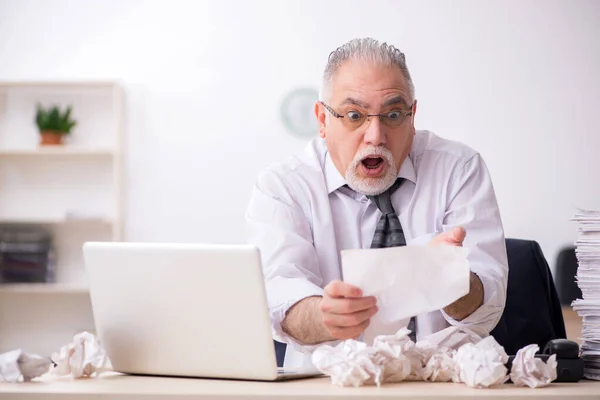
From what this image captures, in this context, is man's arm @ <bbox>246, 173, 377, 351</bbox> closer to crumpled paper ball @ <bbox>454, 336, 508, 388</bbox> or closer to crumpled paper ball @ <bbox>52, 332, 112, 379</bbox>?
crumpled paper ball @ <bbox>454, 336, 508, 388</bbox>

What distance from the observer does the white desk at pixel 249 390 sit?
106cm

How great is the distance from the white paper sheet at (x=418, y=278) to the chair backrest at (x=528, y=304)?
81 cm

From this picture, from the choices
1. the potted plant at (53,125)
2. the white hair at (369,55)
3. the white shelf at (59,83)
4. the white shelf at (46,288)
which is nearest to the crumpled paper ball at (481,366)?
the white hair at (369,55)

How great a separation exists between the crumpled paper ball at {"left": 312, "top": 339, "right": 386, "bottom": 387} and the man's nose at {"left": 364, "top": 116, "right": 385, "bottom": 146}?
28.7 inches

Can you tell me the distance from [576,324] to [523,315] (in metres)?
2.52

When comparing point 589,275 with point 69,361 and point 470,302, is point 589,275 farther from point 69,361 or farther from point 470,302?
point 69,361

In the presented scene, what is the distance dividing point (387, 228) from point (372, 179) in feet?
0.38

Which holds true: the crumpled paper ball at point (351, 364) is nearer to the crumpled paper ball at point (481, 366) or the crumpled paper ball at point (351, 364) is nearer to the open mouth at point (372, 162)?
the crumpled paper ball at point (481, 366)

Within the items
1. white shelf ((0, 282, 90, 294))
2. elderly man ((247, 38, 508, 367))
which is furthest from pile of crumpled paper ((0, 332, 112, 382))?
white shelf ((0, 282, 90, 294))

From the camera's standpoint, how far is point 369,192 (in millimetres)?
1892

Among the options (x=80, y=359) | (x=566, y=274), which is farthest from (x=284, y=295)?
(x=566, y=274)

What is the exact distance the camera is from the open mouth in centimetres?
186

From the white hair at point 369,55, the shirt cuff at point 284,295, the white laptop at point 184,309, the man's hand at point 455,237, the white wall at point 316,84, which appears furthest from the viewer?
the white wall at point 316,84

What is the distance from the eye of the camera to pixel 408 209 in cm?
192
